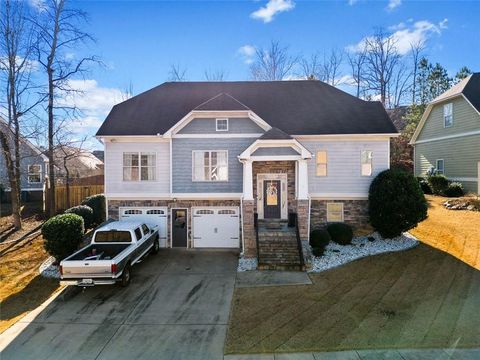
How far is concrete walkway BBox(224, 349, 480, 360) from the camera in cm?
640

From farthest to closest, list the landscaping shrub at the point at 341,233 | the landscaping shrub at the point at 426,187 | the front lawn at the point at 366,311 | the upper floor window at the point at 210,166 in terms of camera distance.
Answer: the landscaping shrub at the point at 426,187 < the upper floor window at the point at 210,166 < the landscaping shrub at the point at 341,233 < the front lawn at the point at 366,311

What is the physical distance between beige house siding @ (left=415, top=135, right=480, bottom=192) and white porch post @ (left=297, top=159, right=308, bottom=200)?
14673 mm

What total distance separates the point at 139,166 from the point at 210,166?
367 cm

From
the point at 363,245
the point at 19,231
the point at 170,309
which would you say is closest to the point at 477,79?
the point at 363,245

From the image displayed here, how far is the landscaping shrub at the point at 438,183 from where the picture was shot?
72.7 feet

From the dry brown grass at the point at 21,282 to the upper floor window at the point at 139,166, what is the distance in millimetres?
5337

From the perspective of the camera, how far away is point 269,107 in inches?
671

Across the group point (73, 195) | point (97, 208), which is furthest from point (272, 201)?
point (73, 195)

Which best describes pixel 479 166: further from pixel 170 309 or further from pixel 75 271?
pixel 75 271

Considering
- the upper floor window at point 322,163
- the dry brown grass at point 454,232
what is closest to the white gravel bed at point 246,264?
the upper floor window at point 322,163

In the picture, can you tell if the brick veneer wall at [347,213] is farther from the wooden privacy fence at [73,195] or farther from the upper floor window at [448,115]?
the wooden privacy fence at [73,195]

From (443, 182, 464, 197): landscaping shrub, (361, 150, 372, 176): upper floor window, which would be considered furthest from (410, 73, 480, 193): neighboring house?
(361, 150, 372, 176): upper floor window

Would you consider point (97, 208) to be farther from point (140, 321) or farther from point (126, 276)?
point (140, 321)

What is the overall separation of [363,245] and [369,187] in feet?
9.89
